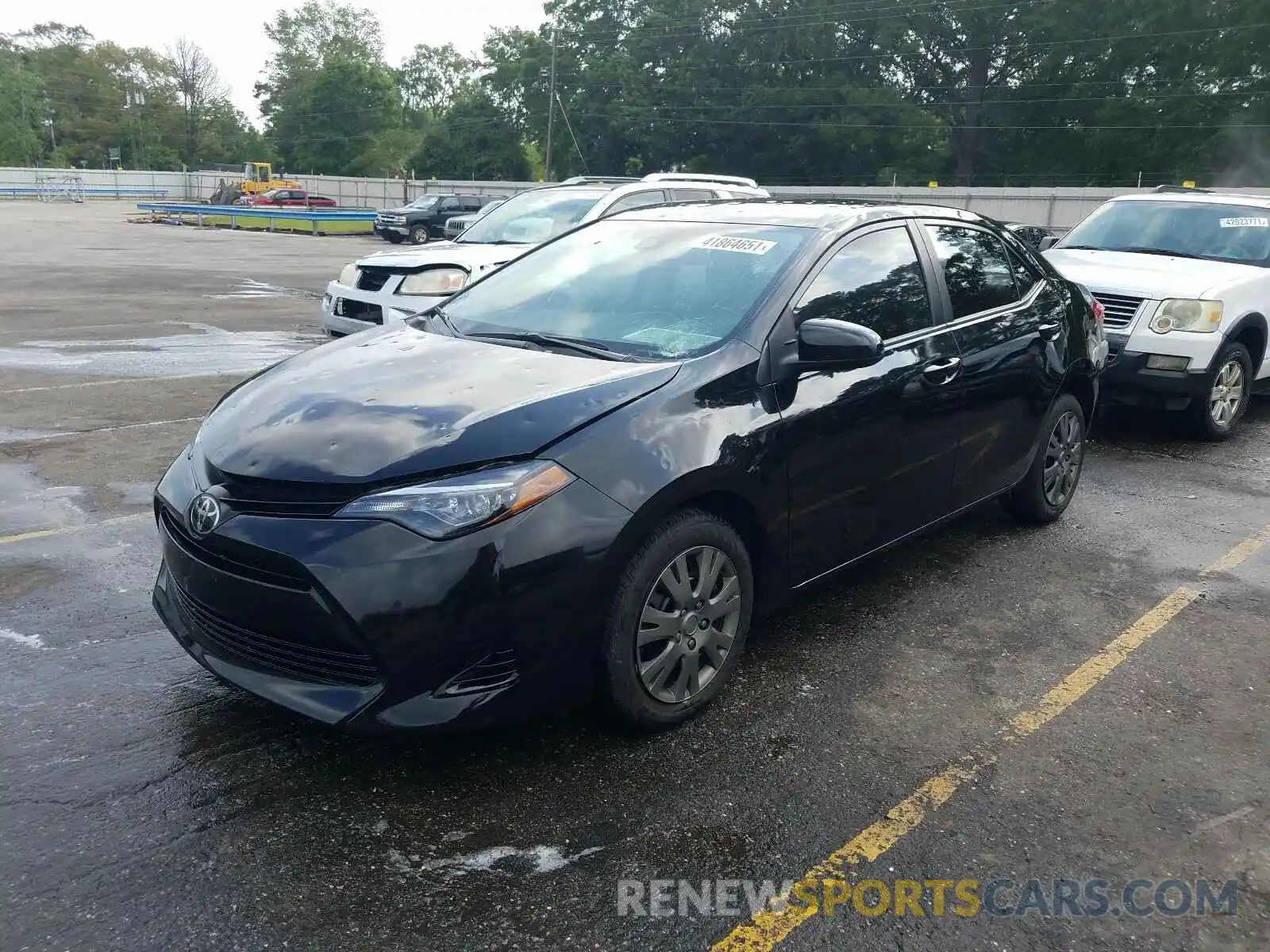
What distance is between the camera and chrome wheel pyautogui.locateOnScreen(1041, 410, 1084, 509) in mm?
5578

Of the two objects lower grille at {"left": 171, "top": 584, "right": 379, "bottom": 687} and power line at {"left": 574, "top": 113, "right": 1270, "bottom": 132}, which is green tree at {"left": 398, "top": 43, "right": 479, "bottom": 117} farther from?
lower grille at {"left": 171, "top": 584, "right": 379, "bottom": 687}

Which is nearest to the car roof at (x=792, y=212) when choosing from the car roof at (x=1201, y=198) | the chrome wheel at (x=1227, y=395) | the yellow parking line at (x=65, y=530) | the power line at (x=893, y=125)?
the yellow parking line at (x=65, y=530)

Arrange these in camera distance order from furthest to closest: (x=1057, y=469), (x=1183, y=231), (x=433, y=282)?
(x=433, y=282)
(x=1183, y=231)
(x=1057, y=469)

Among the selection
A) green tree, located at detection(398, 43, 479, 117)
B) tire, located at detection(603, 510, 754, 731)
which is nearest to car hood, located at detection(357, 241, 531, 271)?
tire, located at detection(603, 510, 754, 731)

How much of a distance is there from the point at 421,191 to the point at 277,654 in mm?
60269

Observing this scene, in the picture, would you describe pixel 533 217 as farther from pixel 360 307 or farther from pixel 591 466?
pixel 591 466

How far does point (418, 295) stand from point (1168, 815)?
24.6ft

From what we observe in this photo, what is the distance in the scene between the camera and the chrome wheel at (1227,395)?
7.70 metres

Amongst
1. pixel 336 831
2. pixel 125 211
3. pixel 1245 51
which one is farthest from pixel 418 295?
pixel 1245 51

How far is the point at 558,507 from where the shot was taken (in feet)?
9.76

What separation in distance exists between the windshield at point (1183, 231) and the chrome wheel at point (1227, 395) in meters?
0.98

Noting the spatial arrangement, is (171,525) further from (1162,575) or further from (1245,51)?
(1245,51)

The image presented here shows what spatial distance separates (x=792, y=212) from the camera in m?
4.50

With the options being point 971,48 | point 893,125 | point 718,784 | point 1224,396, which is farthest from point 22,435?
point 971,48
